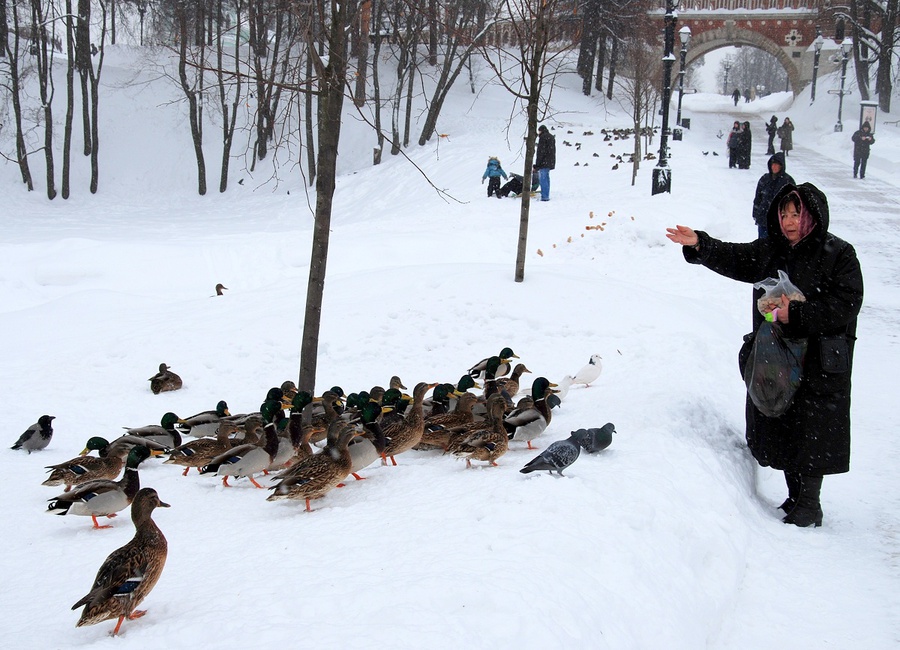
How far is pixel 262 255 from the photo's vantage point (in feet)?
56.8

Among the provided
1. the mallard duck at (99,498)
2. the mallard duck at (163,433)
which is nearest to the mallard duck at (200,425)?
the mallard duck at (163,433)

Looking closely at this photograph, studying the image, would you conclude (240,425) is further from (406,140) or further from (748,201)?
(406,140)

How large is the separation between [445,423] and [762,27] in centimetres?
6417

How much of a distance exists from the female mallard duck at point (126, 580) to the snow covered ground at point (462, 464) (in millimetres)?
120

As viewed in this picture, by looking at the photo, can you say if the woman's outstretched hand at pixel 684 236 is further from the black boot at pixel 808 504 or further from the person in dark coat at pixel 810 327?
the black boot at pixel 808 504

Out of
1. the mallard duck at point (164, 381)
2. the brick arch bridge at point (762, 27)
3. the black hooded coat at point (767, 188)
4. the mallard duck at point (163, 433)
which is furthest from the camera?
the brick arch bridge at point (762, 27)

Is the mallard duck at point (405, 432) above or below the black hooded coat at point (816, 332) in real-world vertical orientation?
below

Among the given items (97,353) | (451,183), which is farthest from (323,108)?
(451,183)

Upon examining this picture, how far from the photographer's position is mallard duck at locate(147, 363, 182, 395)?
33.8 feet

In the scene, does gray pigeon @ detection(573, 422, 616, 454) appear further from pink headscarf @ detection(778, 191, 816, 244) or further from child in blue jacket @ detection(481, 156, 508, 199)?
child in blue jacket @ detection(481, 156, 508, 199)

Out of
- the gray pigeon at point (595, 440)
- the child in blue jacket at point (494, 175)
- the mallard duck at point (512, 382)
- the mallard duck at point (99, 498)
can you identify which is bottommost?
the mallard duck at point (512, 382)

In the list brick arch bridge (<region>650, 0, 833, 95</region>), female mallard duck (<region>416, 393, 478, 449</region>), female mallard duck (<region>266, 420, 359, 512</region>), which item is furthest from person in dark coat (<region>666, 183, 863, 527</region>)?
brick arch bridge (<region>650, 0, 833, 95</region>)

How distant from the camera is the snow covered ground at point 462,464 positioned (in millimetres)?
4062

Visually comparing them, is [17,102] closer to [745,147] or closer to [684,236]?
[745,147]
